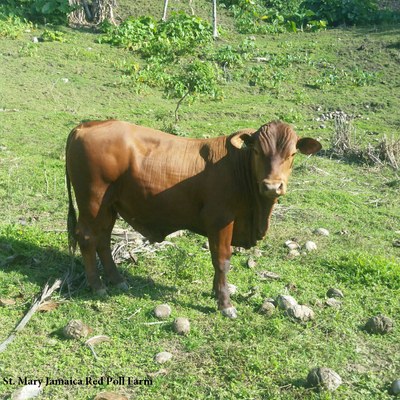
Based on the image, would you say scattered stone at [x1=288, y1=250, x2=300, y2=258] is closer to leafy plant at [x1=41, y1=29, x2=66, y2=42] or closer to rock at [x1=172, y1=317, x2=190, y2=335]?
rock at [x1=172, y1=317, x2=190, y2=335]

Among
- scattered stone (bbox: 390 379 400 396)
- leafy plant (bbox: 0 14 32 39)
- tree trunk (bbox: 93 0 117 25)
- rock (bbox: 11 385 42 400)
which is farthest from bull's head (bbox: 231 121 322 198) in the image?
tree trunk (bbox: 93 0 117 25)

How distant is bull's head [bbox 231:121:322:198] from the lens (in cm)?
463

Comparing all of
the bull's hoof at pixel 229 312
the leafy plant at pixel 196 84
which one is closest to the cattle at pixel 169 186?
the bull's hoof at pixel 229 312

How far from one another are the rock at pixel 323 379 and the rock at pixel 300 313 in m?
0.86

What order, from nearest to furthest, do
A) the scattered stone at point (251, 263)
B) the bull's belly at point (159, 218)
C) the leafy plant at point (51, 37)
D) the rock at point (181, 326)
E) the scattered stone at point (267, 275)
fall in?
the rock at point (181, 326)
the bull's belly at point (159, 218)
the scattered stone at point (267, 275)
the scattered stone at point (251, 263)
the leafy plant at point (51, 37)

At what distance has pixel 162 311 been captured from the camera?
5000mm

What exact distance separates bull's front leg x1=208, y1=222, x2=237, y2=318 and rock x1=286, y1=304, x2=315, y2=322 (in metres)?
0.47

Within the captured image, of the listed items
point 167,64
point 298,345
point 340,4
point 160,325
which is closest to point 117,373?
point 160,325

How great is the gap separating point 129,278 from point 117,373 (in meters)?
1.54

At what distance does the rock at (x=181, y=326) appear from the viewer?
4.76 m

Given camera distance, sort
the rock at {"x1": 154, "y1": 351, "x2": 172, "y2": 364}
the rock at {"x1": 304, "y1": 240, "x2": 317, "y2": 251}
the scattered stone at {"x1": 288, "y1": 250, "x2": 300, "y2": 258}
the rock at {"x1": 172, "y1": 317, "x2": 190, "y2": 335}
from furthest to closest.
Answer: the rock at {"x1": 304, "y1": 240, "x2": 317, "y2": 251}, the scattered stone at {"x1": 288, "y1": 250, "x2": 300, "y2": 258}, the rock at {"x1": 172, "y1": 317, "x2": 190, "y2": 335}, the rock at {"x1": 154, "y1": 351, "x2": 172, "y2": 364}

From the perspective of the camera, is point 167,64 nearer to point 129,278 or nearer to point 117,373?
point 129,278

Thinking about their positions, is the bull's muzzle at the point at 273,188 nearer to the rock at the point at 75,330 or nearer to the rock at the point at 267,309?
the rock at the point at 267,309

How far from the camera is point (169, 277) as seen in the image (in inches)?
228
